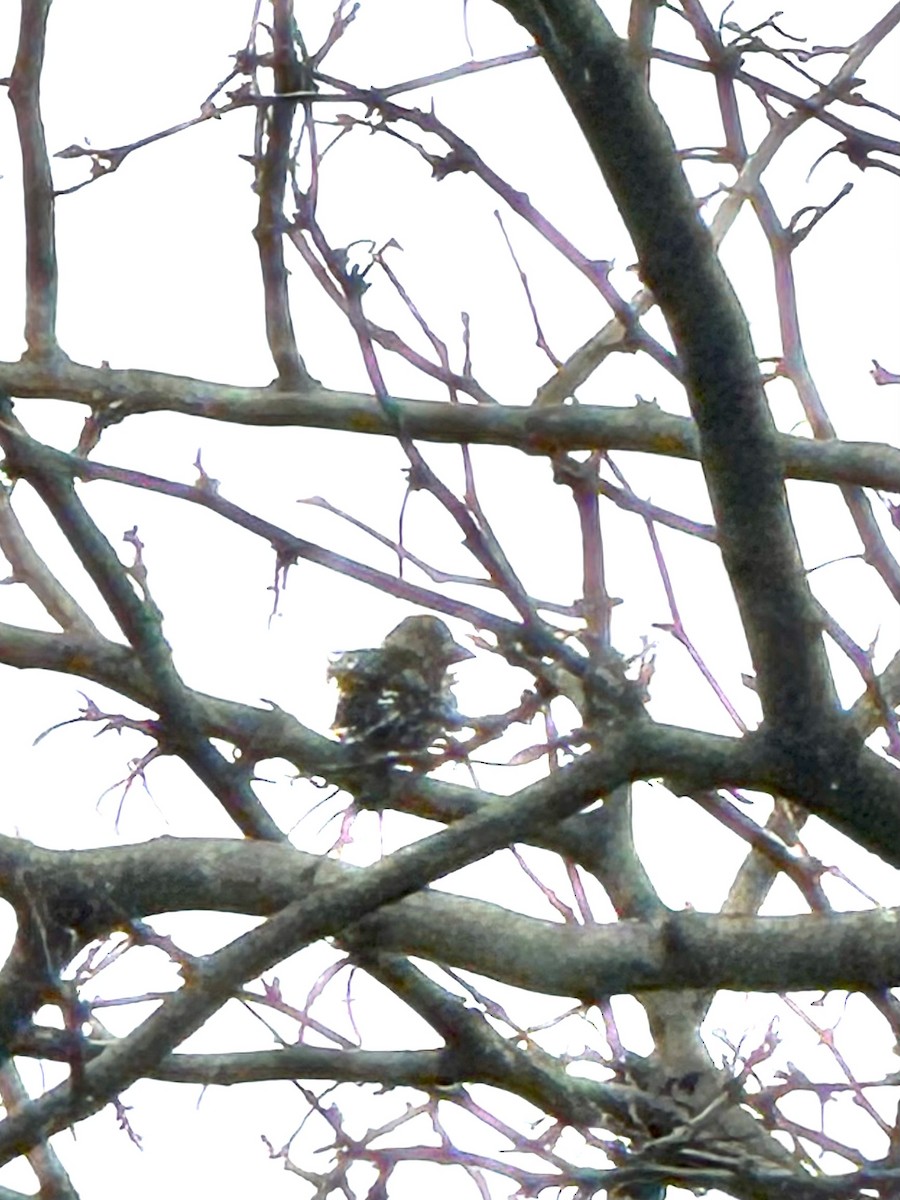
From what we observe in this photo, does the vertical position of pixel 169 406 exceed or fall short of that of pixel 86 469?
it exceeds it

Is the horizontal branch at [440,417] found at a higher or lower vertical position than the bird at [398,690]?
higher

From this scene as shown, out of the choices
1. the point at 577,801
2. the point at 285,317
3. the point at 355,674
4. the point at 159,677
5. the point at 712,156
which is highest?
the point at 285,317

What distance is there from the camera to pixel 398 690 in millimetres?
1926

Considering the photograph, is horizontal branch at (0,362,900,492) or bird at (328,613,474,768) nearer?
bird at (328,613,474,768)

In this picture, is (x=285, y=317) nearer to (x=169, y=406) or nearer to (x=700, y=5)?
(x=169, y=406)

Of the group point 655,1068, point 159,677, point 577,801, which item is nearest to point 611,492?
point 577,801

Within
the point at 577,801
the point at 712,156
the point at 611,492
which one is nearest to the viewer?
the point at 577,801

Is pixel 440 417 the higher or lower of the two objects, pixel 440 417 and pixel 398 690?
the higher

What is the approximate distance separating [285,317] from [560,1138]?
1.04 metres

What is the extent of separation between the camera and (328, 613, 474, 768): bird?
1.69 meters

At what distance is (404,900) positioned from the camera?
1.60m

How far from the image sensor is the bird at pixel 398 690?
5.55 ft

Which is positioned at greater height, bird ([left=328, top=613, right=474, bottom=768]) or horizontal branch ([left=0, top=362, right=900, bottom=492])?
horizontal branch ([left=0, top=362, right=900, bottom=492])

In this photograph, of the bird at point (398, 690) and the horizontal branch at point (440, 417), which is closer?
the bird at point (398, 690)
